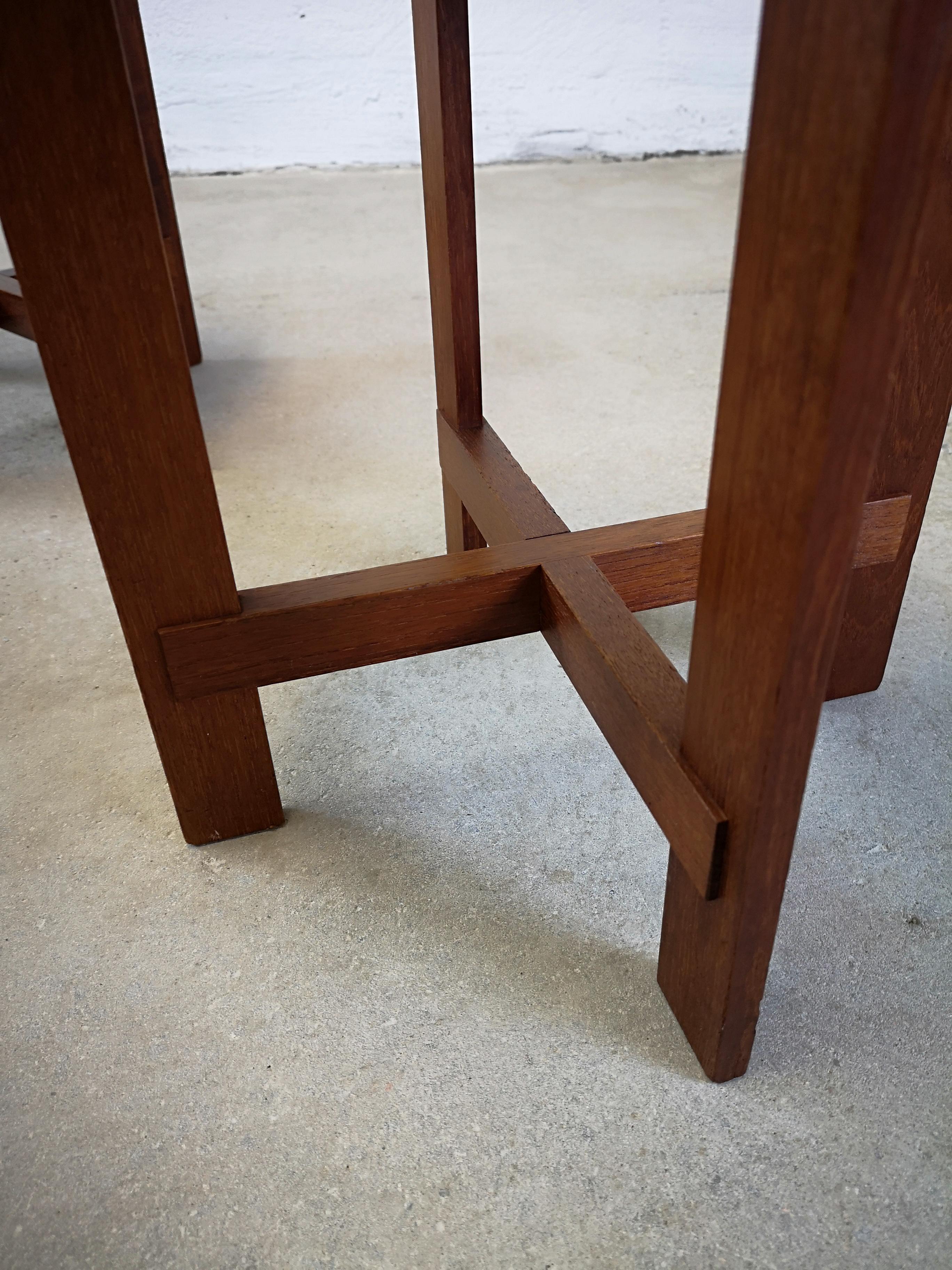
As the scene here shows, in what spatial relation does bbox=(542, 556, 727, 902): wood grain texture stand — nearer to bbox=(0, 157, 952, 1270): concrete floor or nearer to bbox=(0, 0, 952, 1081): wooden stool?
bbox=(0, 0, 952, 1081): wooden stool

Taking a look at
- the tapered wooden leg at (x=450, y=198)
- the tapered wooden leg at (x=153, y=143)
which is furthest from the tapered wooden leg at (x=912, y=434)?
the tapered wooden leg at (x=153, y=143)

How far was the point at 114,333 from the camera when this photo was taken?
938mm

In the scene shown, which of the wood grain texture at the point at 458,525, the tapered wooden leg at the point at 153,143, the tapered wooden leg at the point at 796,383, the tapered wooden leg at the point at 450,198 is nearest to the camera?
the tapered wooden leg at the point at 796,383

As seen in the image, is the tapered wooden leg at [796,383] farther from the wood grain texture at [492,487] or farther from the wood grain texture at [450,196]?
the wood grain texture at [450,196]

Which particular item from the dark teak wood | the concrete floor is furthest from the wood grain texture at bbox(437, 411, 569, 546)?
the dark teak wood

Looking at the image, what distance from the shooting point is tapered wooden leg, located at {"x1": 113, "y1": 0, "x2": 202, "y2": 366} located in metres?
2.10

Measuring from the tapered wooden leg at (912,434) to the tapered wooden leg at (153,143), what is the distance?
136 cm

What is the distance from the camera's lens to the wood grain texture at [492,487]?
136 centimetres

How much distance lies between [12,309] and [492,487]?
1.50 metres

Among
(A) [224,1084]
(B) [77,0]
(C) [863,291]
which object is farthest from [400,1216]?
(B) [77,0]

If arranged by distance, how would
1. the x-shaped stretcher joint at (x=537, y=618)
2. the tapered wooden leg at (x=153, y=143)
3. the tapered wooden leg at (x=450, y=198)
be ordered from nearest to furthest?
1. the x-shaped stretcher joint at (x=537, y=618)
2. the tapered wooden leg at (x=450, y=198)
3. the tapered wooden leg at (x=153, y=143)

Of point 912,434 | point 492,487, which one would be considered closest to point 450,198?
point 492,487

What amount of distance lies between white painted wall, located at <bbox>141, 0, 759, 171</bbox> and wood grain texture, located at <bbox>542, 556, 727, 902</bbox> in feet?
13.4

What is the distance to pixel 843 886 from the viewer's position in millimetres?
1233
